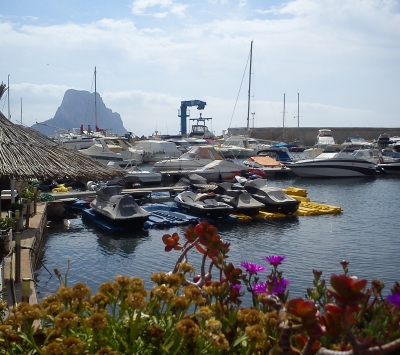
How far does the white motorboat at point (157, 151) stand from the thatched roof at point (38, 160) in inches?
1434

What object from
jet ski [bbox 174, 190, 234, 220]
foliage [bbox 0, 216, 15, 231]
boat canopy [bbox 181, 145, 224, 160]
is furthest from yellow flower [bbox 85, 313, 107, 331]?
boat canopy [bbox 181, 145, 224, 160]

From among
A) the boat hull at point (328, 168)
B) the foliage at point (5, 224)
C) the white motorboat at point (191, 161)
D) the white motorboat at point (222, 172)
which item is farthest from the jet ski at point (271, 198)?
the boat hull at point (328, 168)

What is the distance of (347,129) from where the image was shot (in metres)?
83.7

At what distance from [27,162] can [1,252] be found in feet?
6.78

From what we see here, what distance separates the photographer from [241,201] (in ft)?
72.6

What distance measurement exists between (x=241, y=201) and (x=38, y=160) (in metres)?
11.6

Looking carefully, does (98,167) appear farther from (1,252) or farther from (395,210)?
(395,210)

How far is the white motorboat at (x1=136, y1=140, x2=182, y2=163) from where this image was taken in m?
49.9

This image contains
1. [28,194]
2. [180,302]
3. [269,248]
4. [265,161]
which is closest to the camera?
[180,302]

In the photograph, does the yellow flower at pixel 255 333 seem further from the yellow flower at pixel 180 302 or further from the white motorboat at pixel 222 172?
the white motorboat at pixel 222 172

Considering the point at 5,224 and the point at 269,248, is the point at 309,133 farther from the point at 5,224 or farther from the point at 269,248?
the point at 5,224

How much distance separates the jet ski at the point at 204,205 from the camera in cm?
2067

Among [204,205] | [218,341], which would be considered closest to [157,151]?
[204,205]

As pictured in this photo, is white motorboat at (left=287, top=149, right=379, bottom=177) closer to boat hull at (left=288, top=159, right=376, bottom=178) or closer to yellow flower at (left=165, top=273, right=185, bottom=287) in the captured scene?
boat hull at (left=288, top=159, right=376, bottom=178)
